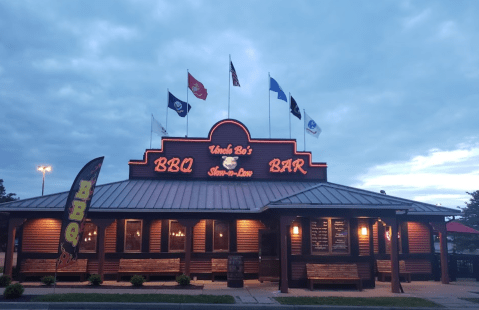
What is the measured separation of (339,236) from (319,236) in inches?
39.0

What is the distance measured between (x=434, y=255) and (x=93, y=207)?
1912 centimetres

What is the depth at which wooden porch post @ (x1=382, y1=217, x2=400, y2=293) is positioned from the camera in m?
16.5

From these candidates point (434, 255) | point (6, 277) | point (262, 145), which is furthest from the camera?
point (262, 145)

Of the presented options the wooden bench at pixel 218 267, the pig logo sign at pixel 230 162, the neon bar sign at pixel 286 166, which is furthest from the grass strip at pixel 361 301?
the pig logo sign at pixel 230 162

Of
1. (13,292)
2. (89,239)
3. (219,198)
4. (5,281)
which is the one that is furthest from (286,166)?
(5,281)

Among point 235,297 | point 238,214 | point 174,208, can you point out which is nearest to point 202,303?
point 235,297

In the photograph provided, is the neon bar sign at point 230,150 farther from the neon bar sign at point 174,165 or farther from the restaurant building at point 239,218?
the neon bar sign at point 174,165

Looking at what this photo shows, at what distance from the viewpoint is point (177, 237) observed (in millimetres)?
21000

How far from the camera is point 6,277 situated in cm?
1695

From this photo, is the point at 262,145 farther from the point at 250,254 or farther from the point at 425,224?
the point at 425,224

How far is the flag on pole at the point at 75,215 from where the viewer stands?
45.4ft

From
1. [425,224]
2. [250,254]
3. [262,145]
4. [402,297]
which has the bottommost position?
[402,297]

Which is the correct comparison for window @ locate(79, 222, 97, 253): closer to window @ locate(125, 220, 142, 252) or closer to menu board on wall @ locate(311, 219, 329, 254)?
window @ locate(125, 220, 142, 252)

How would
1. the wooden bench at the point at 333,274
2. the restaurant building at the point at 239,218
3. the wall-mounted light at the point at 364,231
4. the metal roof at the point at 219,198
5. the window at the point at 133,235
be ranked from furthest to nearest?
the window at the point at 133,235 < the wall-mounted light at the point at 364,231 < the restaurant building at the point at 239,218 < the wooden bench at the point at 333,274 < the metal roof at the point at 219,198
